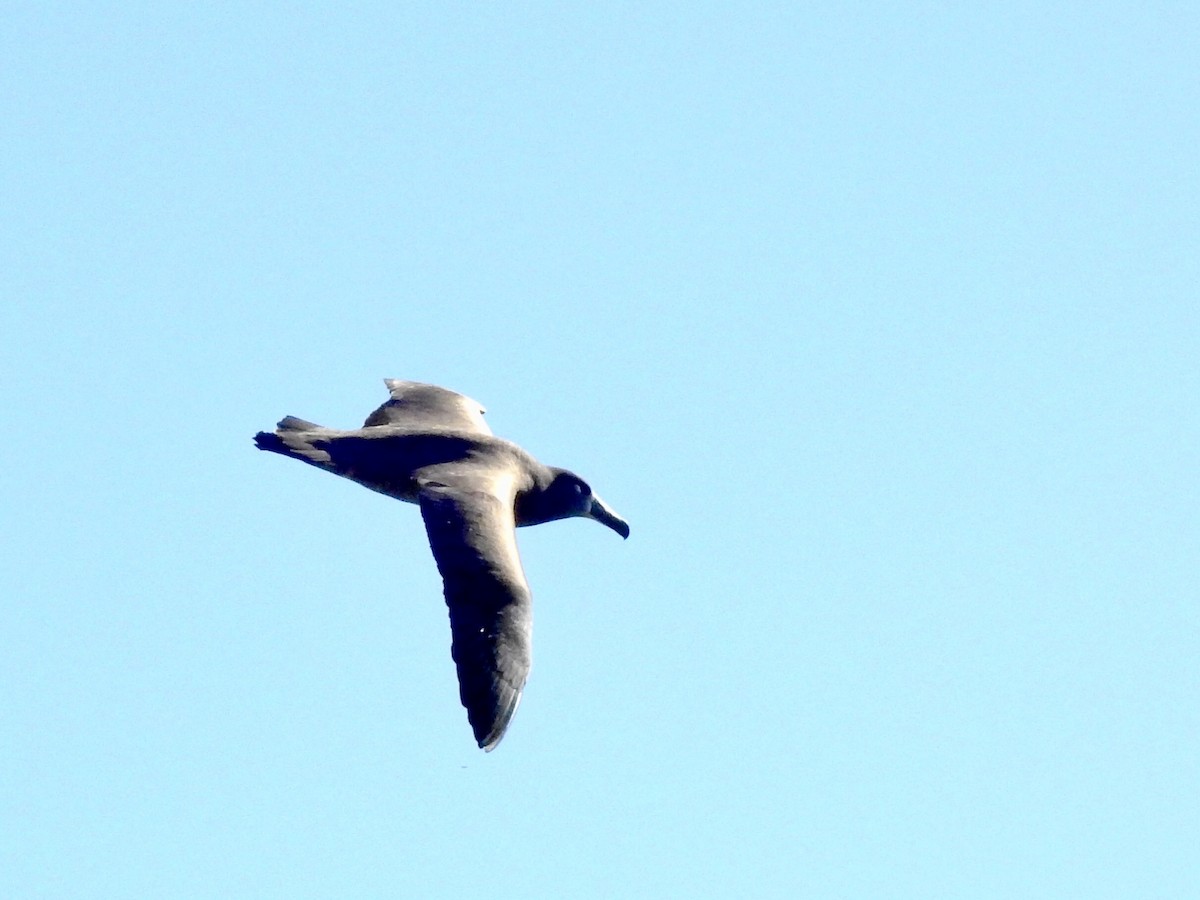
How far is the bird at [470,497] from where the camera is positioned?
1022 inches

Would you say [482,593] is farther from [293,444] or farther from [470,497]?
[293,444]

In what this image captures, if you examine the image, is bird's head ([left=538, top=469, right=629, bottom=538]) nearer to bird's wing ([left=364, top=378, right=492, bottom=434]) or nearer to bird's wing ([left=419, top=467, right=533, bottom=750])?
bird's wing ([left=364, top=378, right=492, bottom=434])

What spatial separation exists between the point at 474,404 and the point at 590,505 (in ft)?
10.2

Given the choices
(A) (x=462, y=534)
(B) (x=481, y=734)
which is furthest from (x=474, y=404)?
(B) (x=481, y=734)

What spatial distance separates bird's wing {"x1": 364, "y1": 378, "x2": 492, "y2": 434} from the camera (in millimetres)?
32594

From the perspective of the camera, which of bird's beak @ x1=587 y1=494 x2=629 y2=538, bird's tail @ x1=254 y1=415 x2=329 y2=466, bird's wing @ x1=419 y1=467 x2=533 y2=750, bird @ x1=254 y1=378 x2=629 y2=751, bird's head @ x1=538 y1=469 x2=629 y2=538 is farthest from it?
bird's beak @ x1=587 y1=494 x2=629 y2=538

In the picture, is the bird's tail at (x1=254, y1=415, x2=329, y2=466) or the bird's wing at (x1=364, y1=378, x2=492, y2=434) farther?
the bird's wing at (x1=364, y1=378, x2=492, y2=434)

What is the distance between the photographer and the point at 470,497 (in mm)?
28547

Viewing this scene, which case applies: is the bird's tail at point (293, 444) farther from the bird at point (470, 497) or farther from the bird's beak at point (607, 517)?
the bird's beak at point (607, 517)

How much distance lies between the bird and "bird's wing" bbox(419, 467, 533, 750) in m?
0.01

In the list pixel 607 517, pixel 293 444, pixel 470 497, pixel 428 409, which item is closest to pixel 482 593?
pixel 470 497

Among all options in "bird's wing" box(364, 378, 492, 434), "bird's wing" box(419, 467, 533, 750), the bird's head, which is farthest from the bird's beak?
"bird's wing" box(419, 467, 533, 750)

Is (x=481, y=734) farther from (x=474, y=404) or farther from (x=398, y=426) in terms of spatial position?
(x=474, y=404)

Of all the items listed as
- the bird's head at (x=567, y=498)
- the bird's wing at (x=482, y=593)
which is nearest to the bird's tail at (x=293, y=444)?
the bird's wing at (x=482, y=593)
